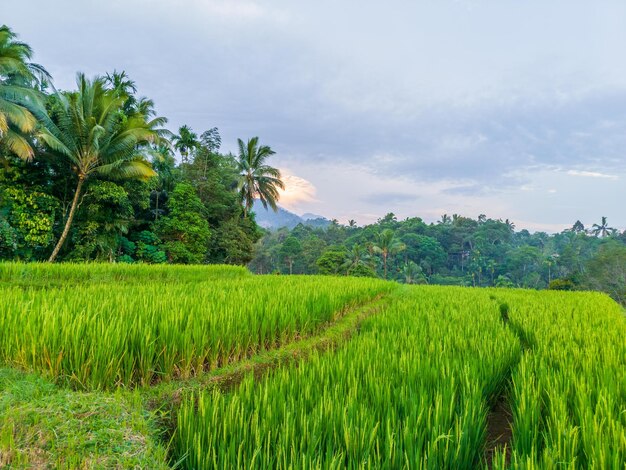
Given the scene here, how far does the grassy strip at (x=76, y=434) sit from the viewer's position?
1.14 m

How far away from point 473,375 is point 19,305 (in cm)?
369

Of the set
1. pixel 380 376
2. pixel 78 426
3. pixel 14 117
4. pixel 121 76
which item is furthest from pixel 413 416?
pixel 121 76

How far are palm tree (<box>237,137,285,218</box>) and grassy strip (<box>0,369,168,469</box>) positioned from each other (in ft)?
64.8

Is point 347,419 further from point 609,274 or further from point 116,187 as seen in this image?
point 609,274

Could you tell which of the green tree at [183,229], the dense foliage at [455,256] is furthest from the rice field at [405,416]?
the dense foliage at [455,256]

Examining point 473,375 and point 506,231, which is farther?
point 506,231

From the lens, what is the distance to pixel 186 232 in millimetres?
16141

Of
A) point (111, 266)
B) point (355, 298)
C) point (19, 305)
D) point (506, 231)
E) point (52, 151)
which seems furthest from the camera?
point (506, 231)

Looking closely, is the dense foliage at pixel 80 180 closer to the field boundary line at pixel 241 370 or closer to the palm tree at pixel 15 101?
the palm tree at pixel 15 101

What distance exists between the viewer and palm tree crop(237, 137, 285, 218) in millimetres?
21094

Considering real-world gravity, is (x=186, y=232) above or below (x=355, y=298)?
above

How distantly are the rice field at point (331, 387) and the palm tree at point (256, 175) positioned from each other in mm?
17939

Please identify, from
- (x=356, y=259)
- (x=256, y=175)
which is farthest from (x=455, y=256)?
(x=256, y=175)

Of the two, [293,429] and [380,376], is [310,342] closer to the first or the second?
[380,376]
